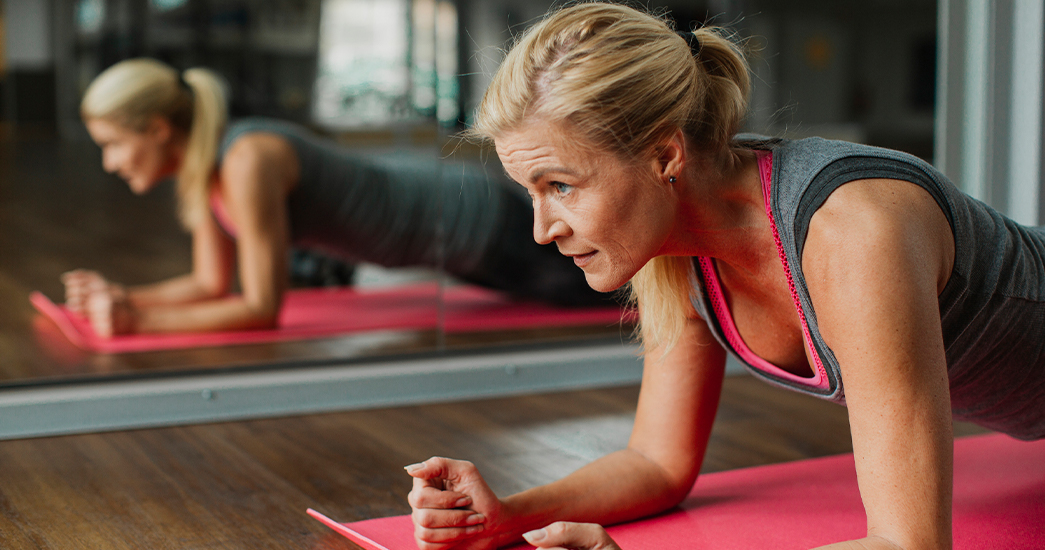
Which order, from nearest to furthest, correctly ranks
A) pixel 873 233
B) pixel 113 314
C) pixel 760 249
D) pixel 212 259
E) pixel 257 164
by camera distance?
pixel 873 233, pixel 760 249, pixel 113 314, pixel 257 164, pixel 212 259

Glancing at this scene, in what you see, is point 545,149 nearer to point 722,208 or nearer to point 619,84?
point 619,84

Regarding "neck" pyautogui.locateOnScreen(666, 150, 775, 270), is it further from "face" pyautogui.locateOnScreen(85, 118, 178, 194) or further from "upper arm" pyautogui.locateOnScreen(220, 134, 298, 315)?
"face" pyautogui.locateOnScreen(85, 118, 178, 194)

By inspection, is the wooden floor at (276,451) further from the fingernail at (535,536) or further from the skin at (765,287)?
the fingernail at (535,536)

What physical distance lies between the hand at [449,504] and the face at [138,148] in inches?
80.2

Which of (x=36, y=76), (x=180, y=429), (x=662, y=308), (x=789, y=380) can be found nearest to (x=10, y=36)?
(x=36, y=76)

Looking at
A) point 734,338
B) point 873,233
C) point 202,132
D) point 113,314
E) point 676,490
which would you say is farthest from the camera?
point 202,132

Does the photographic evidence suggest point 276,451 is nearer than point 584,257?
No

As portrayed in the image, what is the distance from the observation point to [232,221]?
2932 millimetres

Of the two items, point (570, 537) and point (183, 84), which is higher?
point (183, 84)

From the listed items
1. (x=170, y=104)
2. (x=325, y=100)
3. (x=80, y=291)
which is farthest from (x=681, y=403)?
(x=80, y=291)

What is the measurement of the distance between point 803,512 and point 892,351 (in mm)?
603

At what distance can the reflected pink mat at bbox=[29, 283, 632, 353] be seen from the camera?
105 inches

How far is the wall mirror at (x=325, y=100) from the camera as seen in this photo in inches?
104

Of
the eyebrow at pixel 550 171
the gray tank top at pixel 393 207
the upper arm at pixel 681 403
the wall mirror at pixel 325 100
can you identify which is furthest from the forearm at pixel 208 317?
the eyebrow at pixel 550 171
